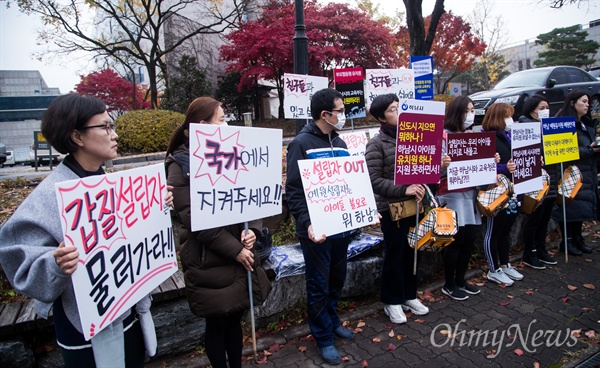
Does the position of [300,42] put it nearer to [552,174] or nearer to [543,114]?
[543,114]

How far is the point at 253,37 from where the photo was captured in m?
16.7

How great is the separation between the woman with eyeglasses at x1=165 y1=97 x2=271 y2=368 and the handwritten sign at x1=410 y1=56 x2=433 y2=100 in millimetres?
4656

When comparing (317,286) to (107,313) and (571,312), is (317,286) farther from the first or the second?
(571,312)

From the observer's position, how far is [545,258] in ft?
16.4

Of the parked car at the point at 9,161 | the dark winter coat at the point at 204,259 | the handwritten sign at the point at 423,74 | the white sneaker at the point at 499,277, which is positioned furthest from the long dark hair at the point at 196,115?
the parked car at the point at 9,161

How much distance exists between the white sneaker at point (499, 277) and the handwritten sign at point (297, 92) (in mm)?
3263

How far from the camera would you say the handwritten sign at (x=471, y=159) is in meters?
3.92

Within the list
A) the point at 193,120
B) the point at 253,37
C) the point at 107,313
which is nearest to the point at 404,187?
the point at 193,120

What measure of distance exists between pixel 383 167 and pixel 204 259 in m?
1.83

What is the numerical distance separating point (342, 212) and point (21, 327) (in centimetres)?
232

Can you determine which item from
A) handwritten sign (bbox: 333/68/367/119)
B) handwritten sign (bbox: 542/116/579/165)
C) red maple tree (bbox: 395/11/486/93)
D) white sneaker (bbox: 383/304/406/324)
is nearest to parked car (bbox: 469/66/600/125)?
handwritten sign (bbox: 542/116/579/165)

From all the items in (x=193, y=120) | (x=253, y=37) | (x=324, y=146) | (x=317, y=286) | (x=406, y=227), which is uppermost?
(x=253, y=37)

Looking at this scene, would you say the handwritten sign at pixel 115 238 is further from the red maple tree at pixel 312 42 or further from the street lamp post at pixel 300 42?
the red maple tree at pixel 312 42

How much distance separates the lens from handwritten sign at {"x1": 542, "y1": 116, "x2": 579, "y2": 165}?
186 inches
